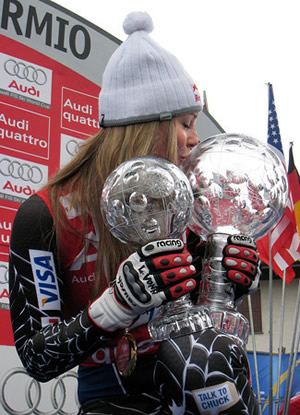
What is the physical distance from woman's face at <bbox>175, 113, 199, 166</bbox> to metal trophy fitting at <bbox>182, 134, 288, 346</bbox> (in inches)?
7.1

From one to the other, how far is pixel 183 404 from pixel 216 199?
51 centimetres

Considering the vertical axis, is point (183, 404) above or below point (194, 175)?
below

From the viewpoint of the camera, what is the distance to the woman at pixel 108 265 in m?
1.25

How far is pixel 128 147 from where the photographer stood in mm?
1687

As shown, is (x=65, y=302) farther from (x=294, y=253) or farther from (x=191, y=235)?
(x=294, y=253)

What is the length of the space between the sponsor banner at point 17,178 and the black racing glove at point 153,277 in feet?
9.20

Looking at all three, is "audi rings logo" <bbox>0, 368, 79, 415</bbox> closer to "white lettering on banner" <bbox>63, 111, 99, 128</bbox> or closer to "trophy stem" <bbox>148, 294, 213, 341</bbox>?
"white lettering on banner" <bbox>63, 111, 99, 128</bbox>

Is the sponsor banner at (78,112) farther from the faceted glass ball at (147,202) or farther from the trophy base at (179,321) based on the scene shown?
the trophy base at (179,321)

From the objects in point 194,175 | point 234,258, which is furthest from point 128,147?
point 234,258

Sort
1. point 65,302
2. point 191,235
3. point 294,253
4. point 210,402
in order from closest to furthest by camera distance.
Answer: point 210,402 < point 65,302 < point 191,235 < point 294,253

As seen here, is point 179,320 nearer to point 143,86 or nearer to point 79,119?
point 143,86

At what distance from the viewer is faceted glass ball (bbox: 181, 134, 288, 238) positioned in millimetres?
1455

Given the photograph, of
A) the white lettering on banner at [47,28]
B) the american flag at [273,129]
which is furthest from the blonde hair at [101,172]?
the american flag at [273,129]

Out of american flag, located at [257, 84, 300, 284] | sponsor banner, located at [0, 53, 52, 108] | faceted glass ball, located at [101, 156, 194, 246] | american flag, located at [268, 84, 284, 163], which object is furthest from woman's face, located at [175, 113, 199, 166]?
american flag, located at [268, 84, 284, 163]
